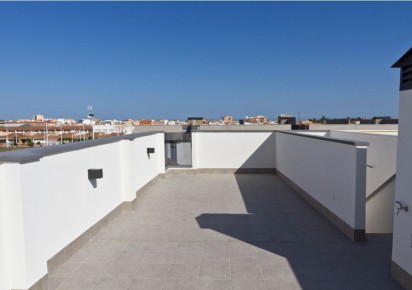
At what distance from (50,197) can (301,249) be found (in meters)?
3.55

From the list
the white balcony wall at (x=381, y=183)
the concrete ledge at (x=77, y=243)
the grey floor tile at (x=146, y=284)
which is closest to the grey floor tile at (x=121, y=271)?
the grey floor tile at (x=146, y=284)

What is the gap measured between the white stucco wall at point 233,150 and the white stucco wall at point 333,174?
234 centimetres

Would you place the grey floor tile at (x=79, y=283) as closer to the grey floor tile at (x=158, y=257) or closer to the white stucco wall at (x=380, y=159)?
the grey floor tile at (x=158, y=257)

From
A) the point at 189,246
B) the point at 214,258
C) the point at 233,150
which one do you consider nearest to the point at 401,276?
the point at 214,258

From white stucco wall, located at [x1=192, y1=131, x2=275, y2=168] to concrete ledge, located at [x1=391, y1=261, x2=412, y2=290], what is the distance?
764 cm

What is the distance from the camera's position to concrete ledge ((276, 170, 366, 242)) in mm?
4438

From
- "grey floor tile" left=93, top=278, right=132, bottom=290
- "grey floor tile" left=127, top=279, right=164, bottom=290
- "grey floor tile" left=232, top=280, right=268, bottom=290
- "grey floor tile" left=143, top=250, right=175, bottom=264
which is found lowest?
"grey floor tile" left=143, top=250, right=175, bottom=264

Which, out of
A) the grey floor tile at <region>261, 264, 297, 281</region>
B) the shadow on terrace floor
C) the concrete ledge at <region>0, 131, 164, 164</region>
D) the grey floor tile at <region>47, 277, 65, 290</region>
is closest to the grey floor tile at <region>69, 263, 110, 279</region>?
the grey floor tile at <region>47, 277, 65, 290</region>

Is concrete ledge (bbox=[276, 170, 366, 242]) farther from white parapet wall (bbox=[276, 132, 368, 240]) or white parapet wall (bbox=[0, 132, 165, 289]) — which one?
white parapet wall (bbox=[0, 132, 165, 289])

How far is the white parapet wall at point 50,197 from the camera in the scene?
2.73 metres

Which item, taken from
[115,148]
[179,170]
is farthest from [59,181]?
[179,170]

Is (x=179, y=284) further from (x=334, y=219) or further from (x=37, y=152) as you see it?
(x=334, y=219)

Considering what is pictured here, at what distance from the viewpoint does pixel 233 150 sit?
36.1 feet

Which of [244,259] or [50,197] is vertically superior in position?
[50,197]
